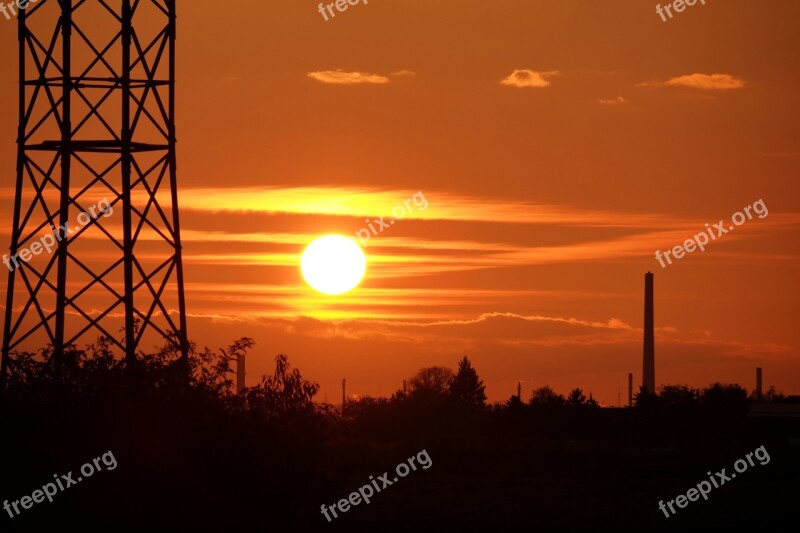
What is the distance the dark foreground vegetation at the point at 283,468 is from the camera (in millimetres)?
32656

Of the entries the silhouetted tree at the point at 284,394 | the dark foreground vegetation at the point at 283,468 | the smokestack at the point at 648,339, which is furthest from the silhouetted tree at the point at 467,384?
the silhouetted tree at the point at 284,394
